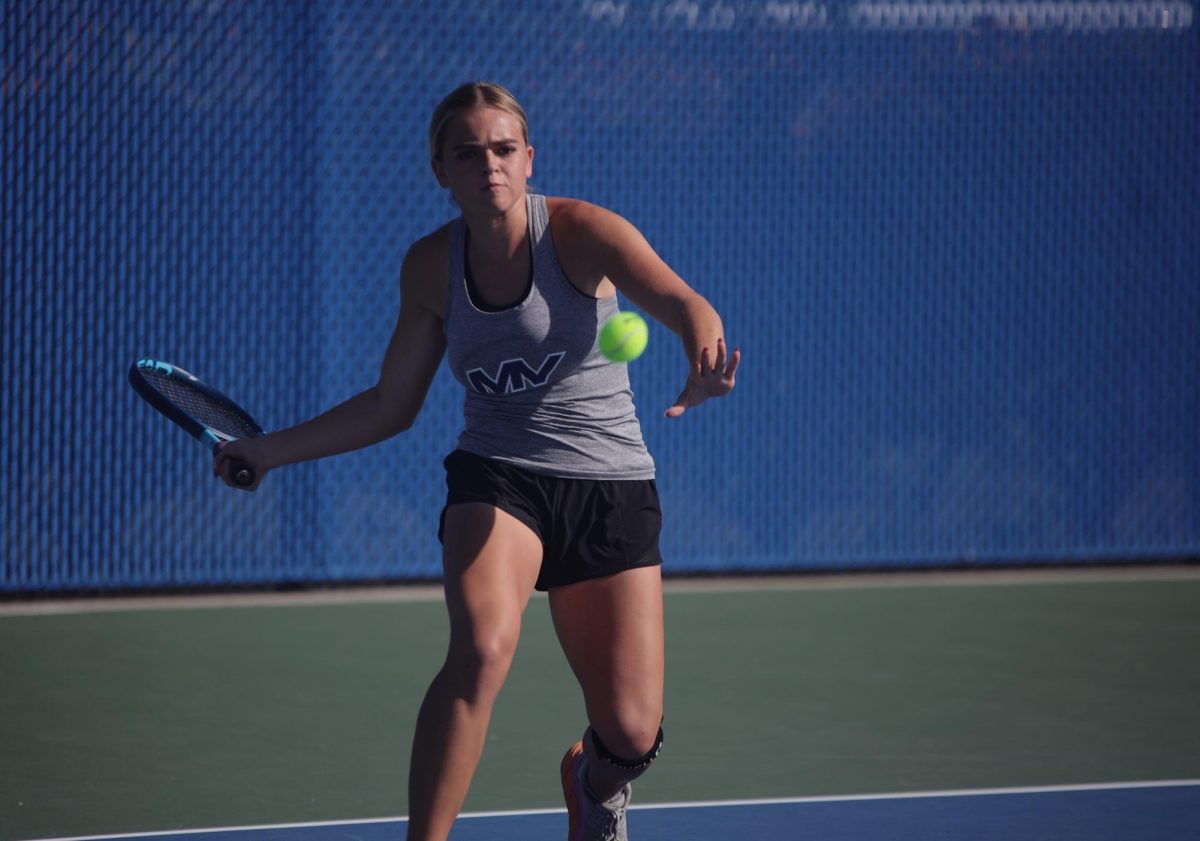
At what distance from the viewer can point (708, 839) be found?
412cm

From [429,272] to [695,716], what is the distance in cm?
252

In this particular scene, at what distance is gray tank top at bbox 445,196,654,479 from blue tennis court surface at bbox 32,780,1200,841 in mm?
1108

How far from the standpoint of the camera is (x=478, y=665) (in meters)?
3.18

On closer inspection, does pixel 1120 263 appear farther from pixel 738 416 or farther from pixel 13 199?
pixel 13 199

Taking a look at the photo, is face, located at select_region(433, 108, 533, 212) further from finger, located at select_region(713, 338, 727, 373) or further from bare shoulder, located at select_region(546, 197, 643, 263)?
finger, located at select_region(713, 338, 727, 373)

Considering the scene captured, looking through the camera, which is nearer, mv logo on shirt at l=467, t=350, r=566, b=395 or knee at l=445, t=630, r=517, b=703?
knee at l=445, t=630, r=517, b=703

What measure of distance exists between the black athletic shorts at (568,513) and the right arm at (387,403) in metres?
0.19

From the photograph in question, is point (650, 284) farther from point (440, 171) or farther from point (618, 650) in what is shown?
point (618, 650)

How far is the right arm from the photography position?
11.8 feet

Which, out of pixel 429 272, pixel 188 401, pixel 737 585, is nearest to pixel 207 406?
pixel 188 401

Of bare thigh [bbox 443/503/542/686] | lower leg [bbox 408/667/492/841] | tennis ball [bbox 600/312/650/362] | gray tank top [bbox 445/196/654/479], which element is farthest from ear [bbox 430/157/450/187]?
lower leg [bbox 408/667/492/841]

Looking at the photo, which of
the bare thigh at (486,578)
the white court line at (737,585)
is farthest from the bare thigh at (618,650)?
the white court line at (737,585)

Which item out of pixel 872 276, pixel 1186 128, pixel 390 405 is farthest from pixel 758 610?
pixel 390 405

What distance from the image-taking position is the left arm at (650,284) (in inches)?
118
